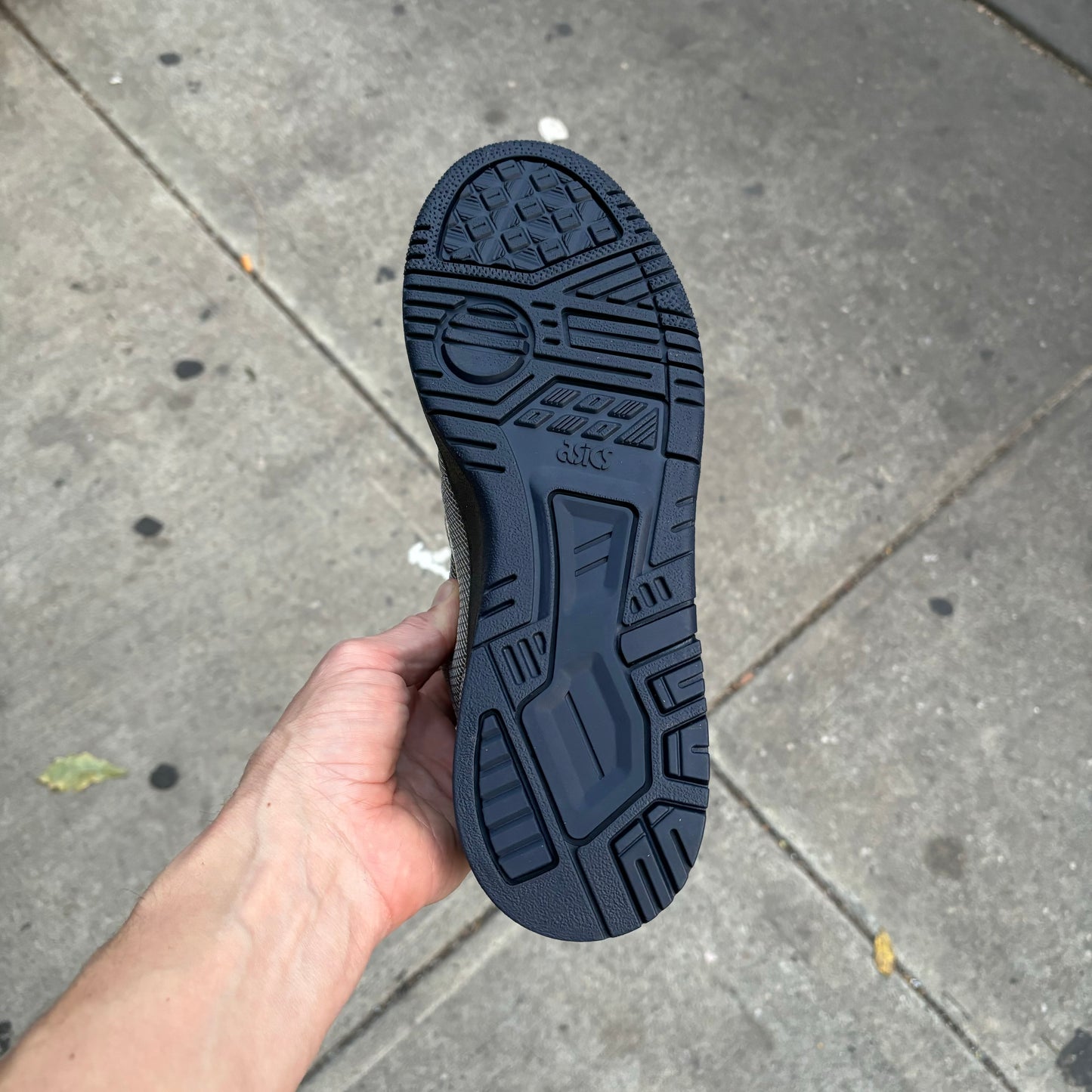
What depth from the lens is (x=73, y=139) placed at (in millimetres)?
2678

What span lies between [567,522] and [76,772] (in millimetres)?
1301

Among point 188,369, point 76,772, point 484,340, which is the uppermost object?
point 484,340

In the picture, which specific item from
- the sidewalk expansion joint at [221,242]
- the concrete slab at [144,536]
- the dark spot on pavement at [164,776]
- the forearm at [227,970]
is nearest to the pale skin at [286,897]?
the forearm at [227,970]

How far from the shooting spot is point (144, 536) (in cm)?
227

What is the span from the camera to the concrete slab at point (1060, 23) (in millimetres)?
A: 3139

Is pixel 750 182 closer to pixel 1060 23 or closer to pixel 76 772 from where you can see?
pixel 1060 23

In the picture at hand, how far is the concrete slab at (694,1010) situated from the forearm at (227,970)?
0.52 metres

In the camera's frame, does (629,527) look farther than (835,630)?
No

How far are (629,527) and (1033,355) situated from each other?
1.75m

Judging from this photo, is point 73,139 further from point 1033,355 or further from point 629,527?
point 1033,355

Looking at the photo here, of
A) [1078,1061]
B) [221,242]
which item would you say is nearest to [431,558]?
[221,242]

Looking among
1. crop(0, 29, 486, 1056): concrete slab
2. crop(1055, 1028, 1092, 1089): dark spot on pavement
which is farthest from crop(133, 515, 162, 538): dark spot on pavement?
crop(1055, 1028, 1092, 1089): dark spot on pavement

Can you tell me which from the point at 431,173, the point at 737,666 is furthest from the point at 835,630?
the point at 431,173

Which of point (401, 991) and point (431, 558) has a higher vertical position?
point (431, 558)
